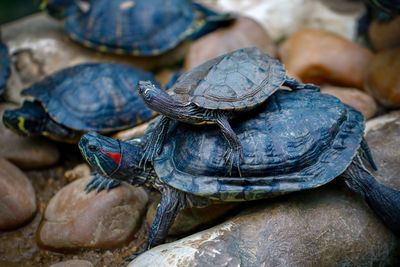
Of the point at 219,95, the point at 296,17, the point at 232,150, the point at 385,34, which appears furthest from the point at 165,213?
the point at 296,17

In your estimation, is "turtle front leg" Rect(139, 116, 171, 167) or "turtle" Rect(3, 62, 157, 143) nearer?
"turtle front leg" Rect(139, 116, 171, 167)

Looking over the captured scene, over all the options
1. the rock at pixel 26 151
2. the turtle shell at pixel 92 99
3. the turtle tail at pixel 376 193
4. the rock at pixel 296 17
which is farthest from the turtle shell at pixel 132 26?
the turtle tail at pixel 376 193

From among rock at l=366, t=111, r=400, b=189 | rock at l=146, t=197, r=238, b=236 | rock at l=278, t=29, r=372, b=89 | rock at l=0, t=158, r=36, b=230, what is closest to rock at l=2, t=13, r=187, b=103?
rock at l=0, t=158, r=36, b=230

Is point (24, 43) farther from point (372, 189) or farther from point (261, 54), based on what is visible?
point (372, 189)

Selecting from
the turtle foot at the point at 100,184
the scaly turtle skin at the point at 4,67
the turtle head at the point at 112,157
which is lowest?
the turtle foot at the point at 100,184

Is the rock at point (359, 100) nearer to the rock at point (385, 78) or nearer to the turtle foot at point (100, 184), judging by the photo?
the rock at point (385, 78)

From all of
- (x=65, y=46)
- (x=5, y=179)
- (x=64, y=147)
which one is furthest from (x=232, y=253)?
(x=65, y=46)

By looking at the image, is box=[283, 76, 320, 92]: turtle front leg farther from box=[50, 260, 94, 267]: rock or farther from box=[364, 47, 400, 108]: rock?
box=[50, 260, 94, 267]: rock
